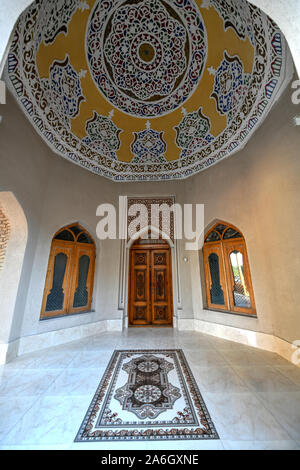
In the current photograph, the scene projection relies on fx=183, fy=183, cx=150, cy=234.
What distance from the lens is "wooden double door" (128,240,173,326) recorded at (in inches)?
186

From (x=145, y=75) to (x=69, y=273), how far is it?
4.26m

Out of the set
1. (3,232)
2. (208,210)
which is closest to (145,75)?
(208,210)

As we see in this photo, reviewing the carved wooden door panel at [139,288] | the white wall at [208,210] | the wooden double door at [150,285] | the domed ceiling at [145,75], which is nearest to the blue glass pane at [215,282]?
the white wall at [208,210]

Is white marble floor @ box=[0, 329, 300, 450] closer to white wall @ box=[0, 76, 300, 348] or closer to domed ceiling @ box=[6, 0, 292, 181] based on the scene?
white wall @ box=[0, 76, 300, 348]

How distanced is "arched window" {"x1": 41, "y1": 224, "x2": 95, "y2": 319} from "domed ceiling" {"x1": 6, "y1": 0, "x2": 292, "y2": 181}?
68.0 inches

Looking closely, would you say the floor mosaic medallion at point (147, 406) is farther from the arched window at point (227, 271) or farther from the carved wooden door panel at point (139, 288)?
the carved wooden door panel at point (139, 288)

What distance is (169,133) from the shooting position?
434cm

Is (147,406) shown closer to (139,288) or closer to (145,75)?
(139,288)

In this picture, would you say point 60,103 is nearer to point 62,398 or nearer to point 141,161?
point 141,161

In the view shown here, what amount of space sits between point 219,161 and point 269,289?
2808 millimetres

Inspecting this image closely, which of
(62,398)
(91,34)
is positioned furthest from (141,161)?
(62,398)

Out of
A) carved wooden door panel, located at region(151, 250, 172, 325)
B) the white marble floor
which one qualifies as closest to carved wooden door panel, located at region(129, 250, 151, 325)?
carved wooden door panel, located at region(151, 250, 172, 325)

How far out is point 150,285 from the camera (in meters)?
4.89

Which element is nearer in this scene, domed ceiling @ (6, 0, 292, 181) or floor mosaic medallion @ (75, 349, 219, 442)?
floor mosaic medallion @ (75, 349, 219, 442)
